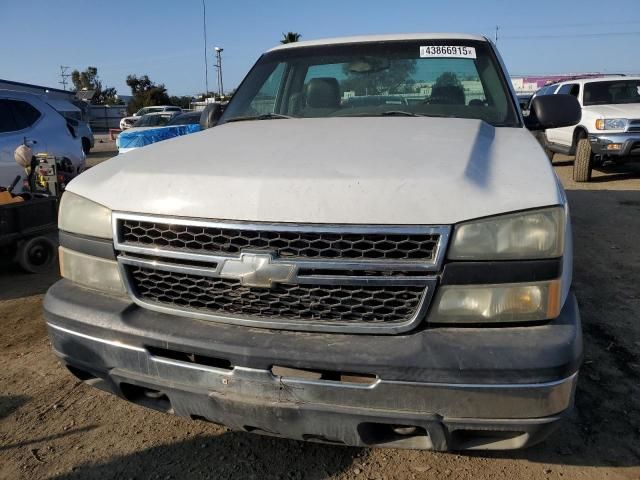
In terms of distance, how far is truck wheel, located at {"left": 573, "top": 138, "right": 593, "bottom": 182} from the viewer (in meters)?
9.93

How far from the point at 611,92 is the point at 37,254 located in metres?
10.3

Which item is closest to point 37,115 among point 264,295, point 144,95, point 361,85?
point 361,85

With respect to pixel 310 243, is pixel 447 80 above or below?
above

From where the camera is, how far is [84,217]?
2166mm

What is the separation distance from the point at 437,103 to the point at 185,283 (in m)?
1.89

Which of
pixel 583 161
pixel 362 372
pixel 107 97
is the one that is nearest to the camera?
pixel 362 372

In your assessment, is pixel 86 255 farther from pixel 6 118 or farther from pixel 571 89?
pixel 571 89

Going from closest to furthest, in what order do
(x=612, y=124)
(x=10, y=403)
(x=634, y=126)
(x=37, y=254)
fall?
(x=10, y=403) → (x=37, y=254) → (x=634, y=126) → (x=612, y=124)

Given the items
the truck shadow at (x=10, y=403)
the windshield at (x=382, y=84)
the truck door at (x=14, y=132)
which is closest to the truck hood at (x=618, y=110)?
the windshield at (x=382, y=84)

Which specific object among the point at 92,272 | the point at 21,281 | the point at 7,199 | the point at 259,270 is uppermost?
the point at 259,270

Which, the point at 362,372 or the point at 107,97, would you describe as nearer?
the point at 362,372

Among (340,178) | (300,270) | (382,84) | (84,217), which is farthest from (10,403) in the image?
(382,84)

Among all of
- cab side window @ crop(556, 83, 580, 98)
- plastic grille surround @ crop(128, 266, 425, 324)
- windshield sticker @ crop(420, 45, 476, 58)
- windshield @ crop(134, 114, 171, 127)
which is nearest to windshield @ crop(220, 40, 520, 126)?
windshield sticker @ crop(420, 45, 476, 58)

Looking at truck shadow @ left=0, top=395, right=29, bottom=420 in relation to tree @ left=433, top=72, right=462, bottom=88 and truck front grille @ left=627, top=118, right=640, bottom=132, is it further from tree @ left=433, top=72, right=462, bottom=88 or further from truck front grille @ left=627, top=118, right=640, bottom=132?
truck front grille @ left=627, top=118, right=640, bottom=132
